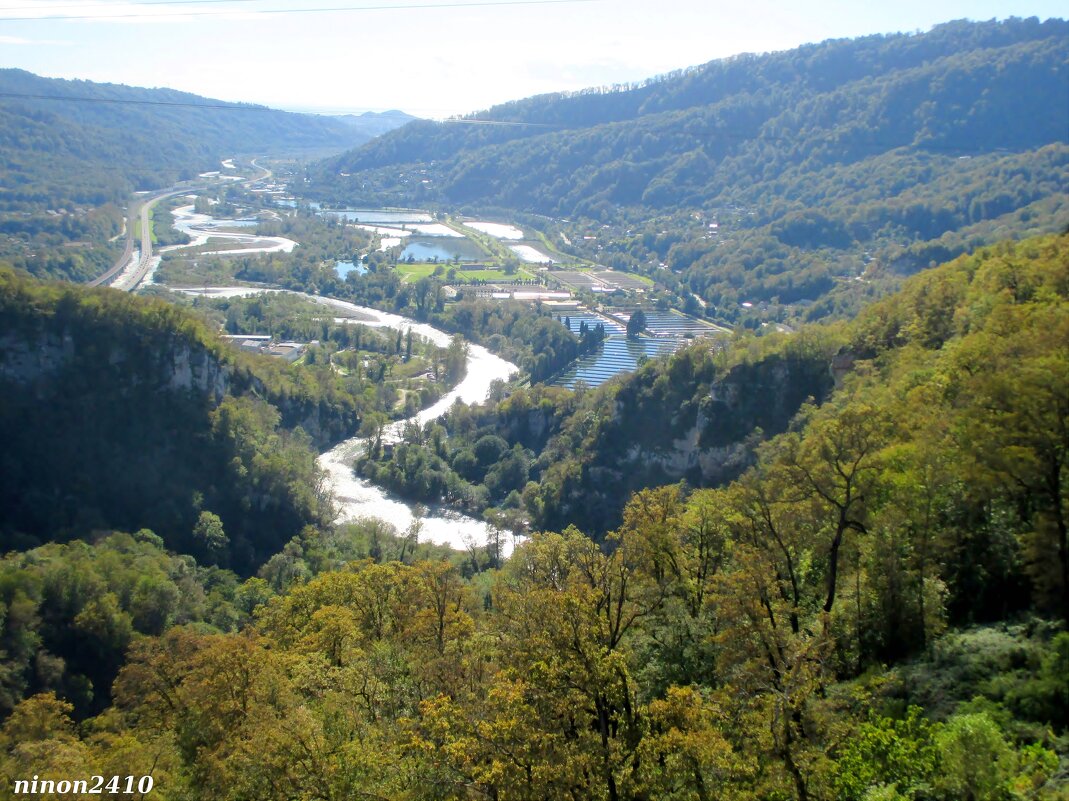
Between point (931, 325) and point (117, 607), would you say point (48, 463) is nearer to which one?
point (117, 607)

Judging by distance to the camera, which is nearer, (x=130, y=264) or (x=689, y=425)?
(x=689, y=425)

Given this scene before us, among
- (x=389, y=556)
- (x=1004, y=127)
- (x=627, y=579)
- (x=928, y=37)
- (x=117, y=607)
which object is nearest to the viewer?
(x=627, y=579)

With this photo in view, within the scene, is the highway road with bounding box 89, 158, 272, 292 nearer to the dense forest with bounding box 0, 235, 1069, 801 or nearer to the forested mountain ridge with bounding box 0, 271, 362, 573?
the forested mountain ridge with bounding box 0, 271, 362, 573

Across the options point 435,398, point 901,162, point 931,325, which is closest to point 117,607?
point 931,325

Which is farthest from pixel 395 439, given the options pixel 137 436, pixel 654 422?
pixel 654 422

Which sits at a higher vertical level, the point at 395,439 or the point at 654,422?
the point at 654,422

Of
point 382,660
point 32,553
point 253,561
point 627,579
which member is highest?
point 627,579

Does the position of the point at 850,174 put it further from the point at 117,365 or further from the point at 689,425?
the point at 117,365
